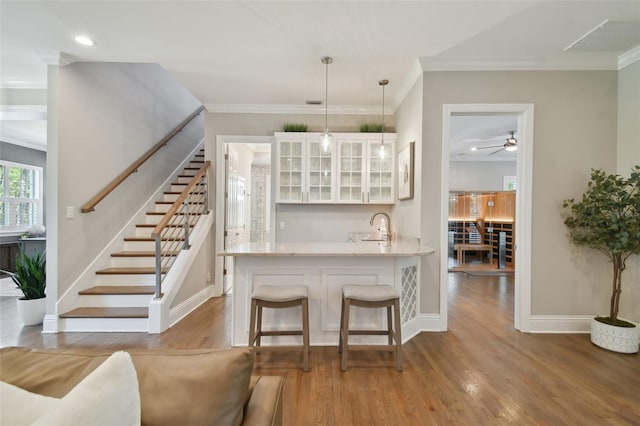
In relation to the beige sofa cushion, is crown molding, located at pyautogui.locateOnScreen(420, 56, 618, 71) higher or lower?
higher

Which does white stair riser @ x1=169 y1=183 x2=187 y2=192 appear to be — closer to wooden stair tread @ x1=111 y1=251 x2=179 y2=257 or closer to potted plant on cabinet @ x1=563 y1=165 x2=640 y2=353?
wooden stair tread @ x1=111 y1=251 x2=179 y2=257

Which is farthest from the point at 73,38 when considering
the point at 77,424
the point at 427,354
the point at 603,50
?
the point at 603,50

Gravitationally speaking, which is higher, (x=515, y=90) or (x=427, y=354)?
(x=515, y=90)

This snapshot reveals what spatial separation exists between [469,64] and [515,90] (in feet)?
2.01

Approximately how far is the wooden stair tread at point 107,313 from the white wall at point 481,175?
312 inches

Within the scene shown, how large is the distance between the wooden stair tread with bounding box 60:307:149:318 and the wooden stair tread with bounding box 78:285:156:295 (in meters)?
0.18

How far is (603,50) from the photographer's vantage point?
296cm

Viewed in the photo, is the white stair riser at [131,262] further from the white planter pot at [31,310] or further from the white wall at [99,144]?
the white planter pot at [31,310]

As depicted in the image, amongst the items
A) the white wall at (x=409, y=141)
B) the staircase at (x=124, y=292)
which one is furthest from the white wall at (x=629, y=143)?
the staircase at (x=124, y=292)

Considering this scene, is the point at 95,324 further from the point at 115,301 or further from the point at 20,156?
the point at 20,156

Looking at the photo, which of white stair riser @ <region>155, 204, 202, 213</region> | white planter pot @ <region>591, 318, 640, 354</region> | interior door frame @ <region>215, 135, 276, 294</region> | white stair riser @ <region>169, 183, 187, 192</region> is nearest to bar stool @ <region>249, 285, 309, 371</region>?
interior door frame @ <region>215, 135, 276, 294</region>

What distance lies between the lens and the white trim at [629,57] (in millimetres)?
2943

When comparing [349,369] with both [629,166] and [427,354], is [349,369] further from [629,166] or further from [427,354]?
[629,166]

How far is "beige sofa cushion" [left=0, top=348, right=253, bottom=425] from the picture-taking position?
78 centimetres
